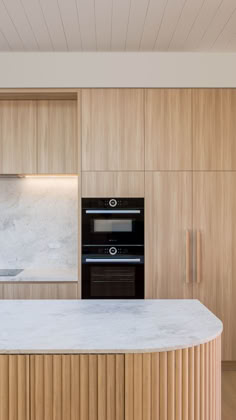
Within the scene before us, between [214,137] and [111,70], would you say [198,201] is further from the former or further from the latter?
[111,70]

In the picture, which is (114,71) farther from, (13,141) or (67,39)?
(13,141)

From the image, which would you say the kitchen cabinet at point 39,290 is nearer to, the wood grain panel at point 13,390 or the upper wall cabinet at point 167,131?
the upper wall cabinet at point 167,131

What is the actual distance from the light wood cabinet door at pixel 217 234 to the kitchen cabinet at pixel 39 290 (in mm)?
1162

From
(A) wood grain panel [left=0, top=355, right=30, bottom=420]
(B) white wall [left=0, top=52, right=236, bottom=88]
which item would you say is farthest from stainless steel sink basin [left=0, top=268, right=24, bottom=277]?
(A) wood grain panel [left=0, top=355, right=30, bottom=420]

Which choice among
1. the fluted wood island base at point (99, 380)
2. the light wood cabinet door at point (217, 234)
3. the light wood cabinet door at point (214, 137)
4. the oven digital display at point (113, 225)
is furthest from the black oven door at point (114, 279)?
the fluted wood island base at point (99, 380)

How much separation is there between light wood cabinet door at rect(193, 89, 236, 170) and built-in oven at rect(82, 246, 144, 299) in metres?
0.97

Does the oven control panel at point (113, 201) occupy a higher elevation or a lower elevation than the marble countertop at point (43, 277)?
higher

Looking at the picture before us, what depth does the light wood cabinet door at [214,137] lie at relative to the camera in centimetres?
327

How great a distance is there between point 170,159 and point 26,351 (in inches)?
89.5

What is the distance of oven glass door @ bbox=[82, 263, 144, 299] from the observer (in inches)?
127

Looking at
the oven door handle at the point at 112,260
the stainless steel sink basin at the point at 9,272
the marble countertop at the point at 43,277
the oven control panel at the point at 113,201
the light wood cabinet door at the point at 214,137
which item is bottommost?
the stainless steel sink basin at the point at 9,272

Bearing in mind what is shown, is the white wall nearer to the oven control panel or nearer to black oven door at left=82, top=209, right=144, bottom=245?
the oven control panel

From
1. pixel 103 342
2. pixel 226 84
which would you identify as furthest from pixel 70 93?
pixel 103 342

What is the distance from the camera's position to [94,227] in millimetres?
3268
